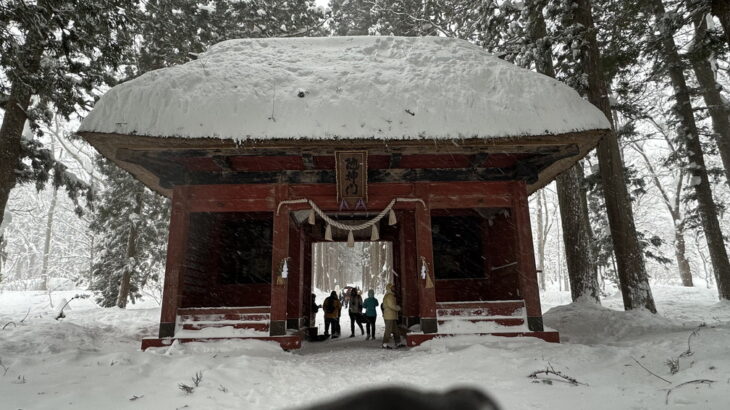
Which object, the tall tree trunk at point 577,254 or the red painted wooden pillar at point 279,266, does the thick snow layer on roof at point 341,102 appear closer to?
the red painted wooden pillar at point 279,266

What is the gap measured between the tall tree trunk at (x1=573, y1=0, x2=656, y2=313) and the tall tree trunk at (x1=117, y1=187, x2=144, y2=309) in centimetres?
1536

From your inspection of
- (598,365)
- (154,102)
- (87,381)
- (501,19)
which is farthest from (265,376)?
(501,19)

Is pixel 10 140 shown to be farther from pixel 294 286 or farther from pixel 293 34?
pixel 293 34

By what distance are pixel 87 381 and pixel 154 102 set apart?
457 centimetres

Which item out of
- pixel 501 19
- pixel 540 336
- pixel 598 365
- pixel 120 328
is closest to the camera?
pixel 598 365

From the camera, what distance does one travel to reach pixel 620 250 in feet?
30.1

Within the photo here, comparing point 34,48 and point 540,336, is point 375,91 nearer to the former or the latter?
point 540,336

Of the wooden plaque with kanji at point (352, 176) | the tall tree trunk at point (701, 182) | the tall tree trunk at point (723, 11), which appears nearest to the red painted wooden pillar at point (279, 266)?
the wooden plaque with kanji at point (352, 176)

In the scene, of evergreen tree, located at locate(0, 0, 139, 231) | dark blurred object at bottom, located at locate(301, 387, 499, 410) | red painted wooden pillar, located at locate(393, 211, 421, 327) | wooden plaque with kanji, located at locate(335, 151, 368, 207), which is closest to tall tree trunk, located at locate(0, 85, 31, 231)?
evergreen tree, located at locate(0, 0, 139, 231)

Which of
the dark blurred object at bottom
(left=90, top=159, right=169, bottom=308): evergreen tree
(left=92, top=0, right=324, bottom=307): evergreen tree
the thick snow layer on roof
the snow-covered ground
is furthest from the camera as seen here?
(left=90, top=159, right=169, bottom=308): evergreen tree

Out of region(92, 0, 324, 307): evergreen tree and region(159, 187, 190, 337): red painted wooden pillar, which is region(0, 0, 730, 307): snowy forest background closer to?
region(92, 0, 324, 307): evergreen tree

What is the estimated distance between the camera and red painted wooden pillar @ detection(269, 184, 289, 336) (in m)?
7.90

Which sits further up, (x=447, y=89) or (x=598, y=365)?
(x=447, y=89)

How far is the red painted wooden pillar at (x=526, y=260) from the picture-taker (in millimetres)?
8008
